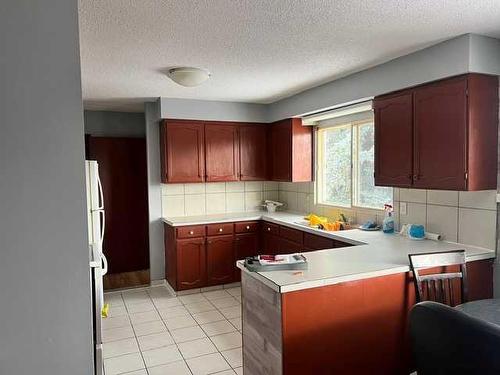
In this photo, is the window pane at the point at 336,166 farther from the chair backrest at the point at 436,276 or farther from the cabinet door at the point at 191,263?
the chair backrest at the point at 436,276

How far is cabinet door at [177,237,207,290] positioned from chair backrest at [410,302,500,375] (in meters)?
2.95

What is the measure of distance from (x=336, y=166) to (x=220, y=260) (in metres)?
1.77

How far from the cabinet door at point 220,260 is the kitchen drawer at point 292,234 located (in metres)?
0.70

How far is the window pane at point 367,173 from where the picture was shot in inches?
142

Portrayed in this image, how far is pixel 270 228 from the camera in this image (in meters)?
4.30

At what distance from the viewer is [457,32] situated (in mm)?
2264

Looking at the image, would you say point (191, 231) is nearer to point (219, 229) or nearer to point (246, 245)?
point (219, 229)

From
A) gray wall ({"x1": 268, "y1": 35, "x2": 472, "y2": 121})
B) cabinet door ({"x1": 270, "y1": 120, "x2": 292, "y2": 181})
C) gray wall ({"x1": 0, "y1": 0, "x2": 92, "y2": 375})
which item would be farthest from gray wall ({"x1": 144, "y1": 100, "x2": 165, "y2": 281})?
gray wall ({"x1": 0, "y1": 0, "x2": 92, "y2": 375})

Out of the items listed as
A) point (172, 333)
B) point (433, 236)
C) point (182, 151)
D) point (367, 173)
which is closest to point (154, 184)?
point (182, 151)

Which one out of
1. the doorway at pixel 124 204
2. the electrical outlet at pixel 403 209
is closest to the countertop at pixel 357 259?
the electrical outlet at pixel 403 209

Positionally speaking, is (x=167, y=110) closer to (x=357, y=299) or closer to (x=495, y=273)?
(x=357, y=299)

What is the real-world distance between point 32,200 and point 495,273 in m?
2.81

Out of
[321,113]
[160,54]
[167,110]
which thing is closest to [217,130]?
[167,110]

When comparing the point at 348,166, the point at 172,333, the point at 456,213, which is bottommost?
the point at 172,333
